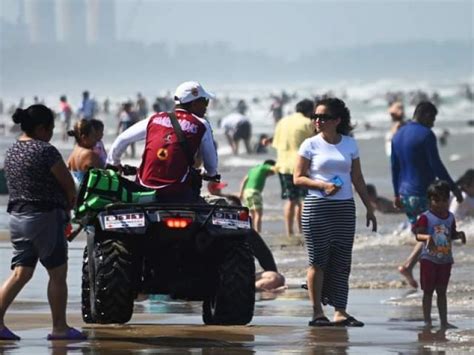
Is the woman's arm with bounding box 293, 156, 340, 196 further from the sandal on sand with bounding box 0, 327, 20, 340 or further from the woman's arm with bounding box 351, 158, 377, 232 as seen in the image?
the sandal on sand with bounding box 0, 327, 20, 340

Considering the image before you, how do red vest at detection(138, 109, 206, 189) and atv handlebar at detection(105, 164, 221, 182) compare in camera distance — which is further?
atv handlebar at detection(105, 164, 221, 182)

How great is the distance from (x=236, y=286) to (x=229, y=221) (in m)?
0.46

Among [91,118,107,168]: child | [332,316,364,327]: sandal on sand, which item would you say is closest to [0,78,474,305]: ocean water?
[91,118,107,168]: child

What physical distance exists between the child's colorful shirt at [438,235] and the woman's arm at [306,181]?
3.16ft

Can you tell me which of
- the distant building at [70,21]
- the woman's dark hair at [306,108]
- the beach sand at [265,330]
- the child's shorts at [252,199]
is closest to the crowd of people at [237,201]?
the beach sand at [265,330]

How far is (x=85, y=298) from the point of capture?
37.0 ft

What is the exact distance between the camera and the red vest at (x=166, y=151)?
11.2 m

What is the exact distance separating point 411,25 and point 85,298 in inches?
6232

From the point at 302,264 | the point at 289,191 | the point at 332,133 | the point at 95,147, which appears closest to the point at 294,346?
the point at 332,133

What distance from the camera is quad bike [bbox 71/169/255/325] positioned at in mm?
10844

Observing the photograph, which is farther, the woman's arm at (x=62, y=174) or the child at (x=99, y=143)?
the child at (x=99, y=143)

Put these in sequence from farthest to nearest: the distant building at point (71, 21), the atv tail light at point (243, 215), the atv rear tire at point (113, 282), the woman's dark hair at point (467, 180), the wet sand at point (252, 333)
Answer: the distant building at point (71, 21), the woman's dark hair at point (467, 180), the atv tail light at point (243, 215), the atv rear tire at point (113, 282), the wet sand at point (252, 333)

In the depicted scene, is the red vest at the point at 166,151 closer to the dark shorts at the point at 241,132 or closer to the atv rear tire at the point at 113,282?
the atv rear tire at the point at 113,282

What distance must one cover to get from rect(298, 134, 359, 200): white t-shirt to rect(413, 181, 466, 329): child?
77 cm
